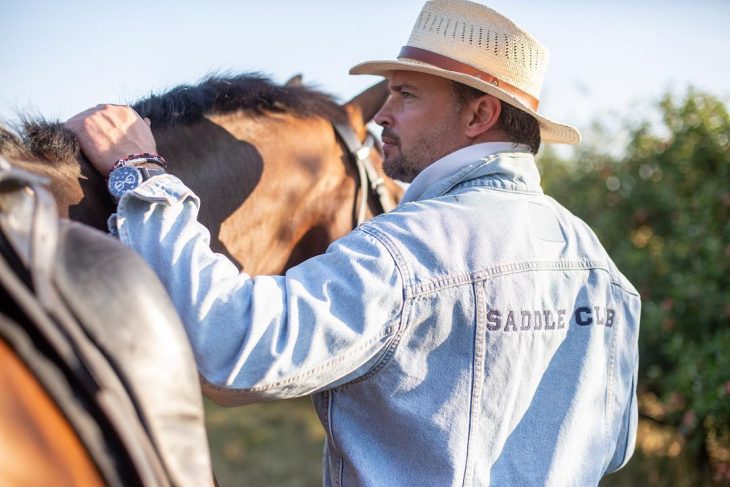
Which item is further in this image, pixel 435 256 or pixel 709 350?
pixel 709 350

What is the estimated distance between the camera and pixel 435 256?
1771 mm

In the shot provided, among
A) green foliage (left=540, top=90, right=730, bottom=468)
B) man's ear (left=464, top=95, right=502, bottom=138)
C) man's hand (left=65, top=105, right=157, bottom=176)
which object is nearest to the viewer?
man's hand (left=65, top=105, right=157, bottom=176)

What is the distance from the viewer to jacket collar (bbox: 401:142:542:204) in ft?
6.97

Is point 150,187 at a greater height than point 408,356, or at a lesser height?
greater

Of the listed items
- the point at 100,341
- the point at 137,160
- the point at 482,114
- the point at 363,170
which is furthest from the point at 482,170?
the point at 100,341

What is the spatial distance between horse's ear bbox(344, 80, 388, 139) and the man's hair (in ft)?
1.83

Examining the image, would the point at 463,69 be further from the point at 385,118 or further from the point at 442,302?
the point at 442,302

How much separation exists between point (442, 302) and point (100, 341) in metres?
0.84

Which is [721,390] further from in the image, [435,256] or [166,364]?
[166,364]

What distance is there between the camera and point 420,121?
230 cm

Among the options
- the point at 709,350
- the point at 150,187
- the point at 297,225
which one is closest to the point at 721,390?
the point at 709,350

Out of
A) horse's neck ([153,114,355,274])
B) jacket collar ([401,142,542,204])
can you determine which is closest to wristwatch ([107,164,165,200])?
horse's neck ([153,114,355,274])

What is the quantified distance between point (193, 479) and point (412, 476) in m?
0.70

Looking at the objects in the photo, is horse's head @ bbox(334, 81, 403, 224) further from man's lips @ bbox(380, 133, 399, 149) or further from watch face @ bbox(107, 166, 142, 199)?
watch face @ bbox(107, 166, 142, 199)
